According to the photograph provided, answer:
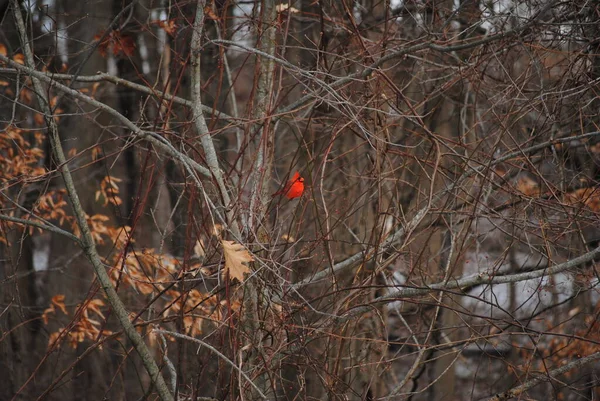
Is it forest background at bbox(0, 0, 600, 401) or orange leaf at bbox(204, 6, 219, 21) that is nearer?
forest background at bbox(0, 0, 600, 401)

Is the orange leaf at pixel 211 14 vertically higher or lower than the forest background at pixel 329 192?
higher

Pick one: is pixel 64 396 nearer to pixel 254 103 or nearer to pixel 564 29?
Result: pixel 254 103

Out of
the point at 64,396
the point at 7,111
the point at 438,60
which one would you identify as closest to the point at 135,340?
the point at 438,60

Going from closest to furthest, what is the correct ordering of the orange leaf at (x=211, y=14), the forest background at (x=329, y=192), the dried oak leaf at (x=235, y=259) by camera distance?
the dried oak leaf at (x=235, y=259)
the forest background at (x=329, y=192)
the orange leaf at (x=211, y=14)

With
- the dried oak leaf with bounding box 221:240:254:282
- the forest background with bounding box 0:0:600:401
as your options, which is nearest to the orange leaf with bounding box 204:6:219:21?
the forest background with bounding box 0:0:600:401

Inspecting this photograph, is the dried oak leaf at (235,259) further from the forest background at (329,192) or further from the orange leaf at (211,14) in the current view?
the orange leaf at (211,14)

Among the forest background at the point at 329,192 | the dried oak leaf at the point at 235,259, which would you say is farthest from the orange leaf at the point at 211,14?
Answer: the dried oak leaf at the point at 235,259

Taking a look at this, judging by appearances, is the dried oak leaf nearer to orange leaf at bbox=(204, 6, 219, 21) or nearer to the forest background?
the forest background

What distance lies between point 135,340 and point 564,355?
784 centimetres

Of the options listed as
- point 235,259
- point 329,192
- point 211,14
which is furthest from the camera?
point 329,192

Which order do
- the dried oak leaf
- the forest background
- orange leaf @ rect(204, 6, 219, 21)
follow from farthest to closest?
orange leaf @ rect(204, 6, 219, 21), the forest background, the dried oak leaf

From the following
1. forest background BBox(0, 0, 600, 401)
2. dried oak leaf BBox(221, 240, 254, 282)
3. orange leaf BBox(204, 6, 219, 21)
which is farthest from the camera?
orange leaf BBox(204, 6, 219, 21)

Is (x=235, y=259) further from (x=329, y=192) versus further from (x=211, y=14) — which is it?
(x=211, y=14)

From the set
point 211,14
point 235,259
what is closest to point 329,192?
point 211,14
